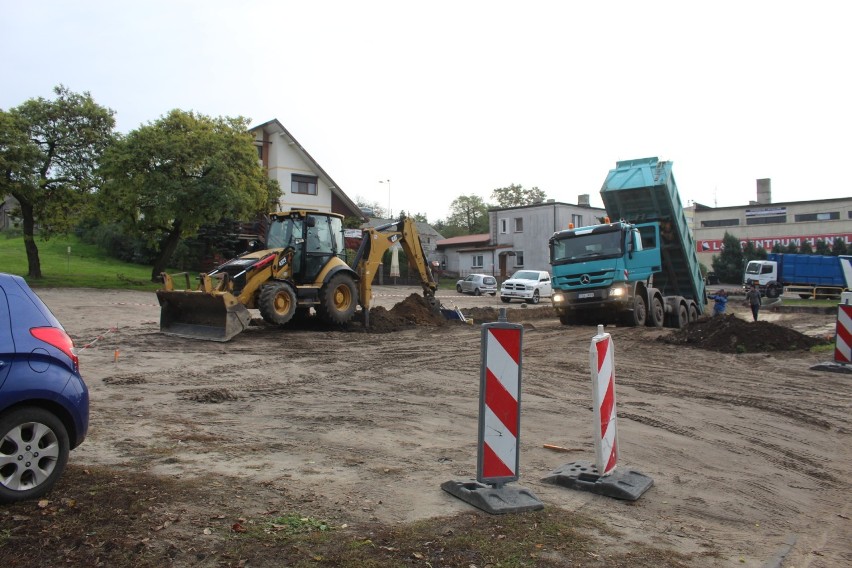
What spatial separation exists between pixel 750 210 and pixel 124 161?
Answer: 5576cm

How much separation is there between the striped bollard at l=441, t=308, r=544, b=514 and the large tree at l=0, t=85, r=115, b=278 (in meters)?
26.9

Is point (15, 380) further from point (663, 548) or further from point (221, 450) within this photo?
point (663, 548)

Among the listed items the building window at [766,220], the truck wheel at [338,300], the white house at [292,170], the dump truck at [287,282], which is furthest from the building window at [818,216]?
the truck wheel at [338,300]

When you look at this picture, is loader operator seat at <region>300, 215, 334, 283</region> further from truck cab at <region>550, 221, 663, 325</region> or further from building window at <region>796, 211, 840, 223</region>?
building window at <region>796, 211, 840, 223</region>

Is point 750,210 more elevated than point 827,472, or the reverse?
point 750,210

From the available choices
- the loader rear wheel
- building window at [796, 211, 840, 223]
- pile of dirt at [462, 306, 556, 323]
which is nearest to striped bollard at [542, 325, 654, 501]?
the loader rear wheel

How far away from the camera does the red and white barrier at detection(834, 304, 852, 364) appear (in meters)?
11.7

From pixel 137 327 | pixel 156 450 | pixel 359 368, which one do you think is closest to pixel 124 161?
pixel 137 327

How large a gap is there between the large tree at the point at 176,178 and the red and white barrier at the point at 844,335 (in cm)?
2386

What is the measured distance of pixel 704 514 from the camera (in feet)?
15.8

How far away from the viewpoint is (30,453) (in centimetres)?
422

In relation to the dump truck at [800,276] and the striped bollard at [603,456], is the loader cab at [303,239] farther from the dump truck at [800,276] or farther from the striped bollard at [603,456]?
the dump truck at [800,276]

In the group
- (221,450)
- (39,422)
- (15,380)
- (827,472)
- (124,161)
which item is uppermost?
(124,161)

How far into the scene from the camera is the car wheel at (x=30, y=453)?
412cm
